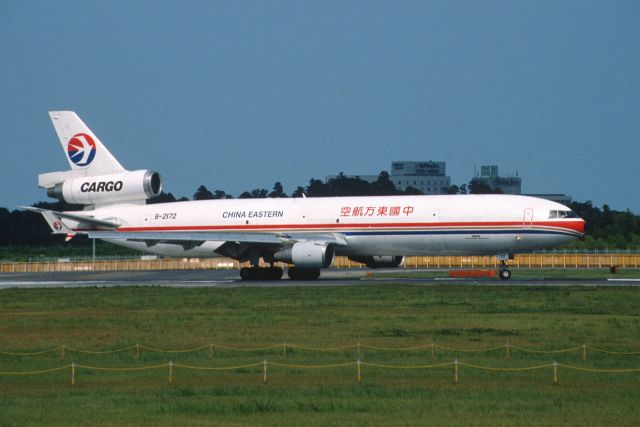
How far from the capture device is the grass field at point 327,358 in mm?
20984

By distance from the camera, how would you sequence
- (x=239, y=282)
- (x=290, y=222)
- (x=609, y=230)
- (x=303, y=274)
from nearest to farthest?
(x=239, y=282), (x=303, y=274), (x=290, y=222), (x=609, y=230)

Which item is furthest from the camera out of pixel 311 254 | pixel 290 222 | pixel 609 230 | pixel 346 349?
pixel 609 230

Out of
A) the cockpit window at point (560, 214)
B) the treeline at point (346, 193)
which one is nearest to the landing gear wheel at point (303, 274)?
the cockpit window at point (560, 214)

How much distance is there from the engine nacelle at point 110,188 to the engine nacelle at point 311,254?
44.3 feet

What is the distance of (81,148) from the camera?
7169 centimetres

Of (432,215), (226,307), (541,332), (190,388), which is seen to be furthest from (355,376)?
(432,215)

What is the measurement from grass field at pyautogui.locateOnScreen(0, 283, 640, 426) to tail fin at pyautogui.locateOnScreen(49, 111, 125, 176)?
70.7 feet

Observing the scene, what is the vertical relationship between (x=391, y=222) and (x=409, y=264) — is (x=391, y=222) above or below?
above

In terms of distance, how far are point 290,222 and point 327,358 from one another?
37.1 meters

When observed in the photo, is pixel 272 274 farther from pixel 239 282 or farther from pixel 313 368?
pixel 313 368

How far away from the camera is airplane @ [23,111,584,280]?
6012 centimetres

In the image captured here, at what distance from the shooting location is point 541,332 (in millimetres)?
34656

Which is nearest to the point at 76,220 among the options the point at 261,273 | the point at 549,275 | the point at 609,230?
the point at 261,273

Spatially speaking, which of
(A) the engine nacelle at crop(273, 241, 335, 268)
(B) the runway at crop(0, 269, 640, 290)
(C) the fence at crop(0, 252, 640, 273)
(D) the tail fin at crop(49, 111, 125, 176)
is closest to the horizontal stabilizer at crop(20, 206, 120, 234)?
(B) the runway at crop(0, 269, 640, 290)
